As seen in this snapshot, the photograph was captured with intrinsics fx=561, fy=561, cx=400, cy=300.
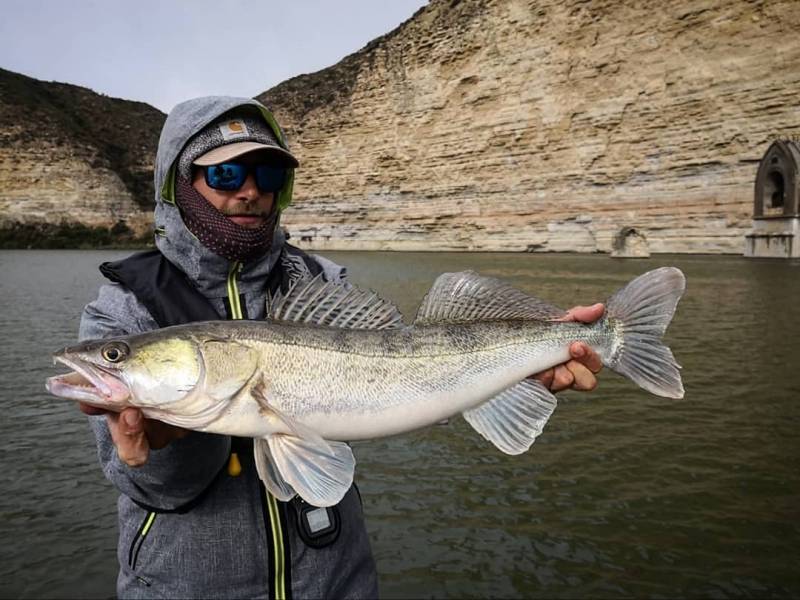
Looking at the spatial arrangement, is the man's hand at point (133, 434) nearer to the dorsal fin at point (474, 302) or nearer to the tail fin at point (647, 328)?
the dorsal fin at point (474, 302)

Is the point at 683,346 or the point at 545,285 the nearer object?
the point at 683,346

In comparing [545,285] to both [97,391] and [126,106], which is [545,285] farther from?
[126,106]

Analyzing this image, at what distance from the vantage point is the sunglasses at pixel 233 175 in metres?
2.43

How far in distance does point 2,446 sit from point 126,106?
97.1 metres

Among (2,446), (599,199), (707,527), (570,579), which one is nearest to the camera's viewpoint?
(570,579)

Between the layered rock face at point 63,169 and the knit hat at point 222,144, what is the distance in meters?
64.3

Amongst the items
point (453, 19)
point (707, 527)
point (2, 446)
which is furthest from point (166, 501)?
point (453, 19)

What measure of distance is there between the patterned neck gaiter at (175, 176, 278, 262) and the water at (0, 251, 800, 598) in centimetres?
277

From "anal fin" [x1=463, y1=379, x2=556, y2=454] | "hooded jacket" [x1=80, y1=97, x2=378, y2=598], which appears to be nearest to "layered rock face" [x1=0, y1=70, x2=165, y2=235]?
"hooded jacket" [x1=80, y1=97, x2=378, y2=598]

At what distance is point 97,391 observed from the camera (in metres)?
1.90

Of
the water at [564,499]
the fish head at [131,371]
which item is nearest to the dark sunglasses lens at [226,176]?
the fish head at [131,371]

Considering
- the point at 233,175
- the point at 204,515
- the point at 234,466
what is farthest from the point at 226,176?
the point at 204,515

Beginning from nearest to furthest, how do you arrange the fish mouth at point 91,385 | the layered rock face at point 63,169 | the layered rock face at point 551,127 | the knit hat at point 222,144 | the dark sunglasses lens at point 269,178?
the fish mouth at point 91,385 < the knit hat at point 222,144 < the dark sunglasses lens at point 269,178 < the layered rock face at point 551,127 < the layered rock face at point 63,169

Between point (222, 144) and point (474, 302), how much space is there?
4.50 feet
